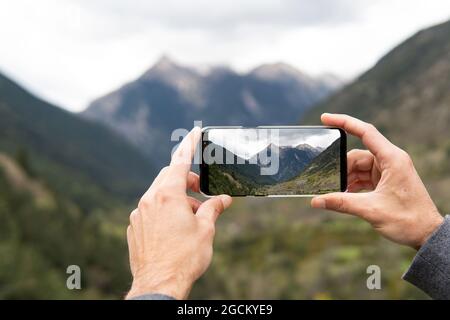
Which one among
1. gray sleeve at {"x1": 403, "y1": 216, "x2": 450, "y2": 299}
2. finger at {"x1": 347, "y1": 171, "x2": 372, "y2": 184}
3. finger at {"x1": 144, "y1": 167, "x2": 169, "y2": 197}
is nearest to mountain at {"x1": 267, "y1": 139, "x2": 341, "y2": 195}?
finger at {"x1": 347, "y1": 171, "x2": 372, "y2": 184}

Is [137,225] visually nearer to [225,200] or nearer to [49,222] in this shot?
[225,200]

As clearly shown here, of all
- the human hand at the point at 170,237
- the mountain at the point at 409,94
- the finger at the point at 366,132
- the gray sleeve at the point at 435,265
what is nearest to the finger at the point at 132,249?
the human hand at the point at 170,237

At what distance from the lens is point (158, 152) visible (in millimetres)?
95125

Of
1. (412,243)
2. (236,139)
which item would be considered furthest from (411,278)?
(236,139)

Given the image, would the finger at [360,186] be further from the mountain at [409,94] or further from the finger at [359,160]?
the mountain at [409,94]

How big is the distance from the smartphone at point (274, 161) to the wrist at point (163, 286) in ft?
1.34

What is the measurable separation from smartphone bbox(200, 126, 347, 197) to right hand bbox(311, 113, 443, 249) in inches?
4.6

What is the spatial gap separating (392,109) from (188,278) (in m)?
84.2

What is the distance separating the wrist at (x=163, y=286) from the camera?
1349mm

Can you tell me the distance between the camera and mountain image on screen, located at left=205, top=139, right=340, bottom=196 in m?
1.79

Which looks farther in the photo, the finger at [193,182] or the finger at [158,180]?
the finger at [193,182]

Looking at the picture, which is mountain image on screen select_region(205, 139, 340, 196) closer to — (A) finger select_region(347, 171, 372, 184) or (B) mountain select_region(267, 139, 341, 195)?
(B) mountain select_region(267, 139, 341, 195)

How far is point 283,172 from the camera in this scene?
184 centimetres
